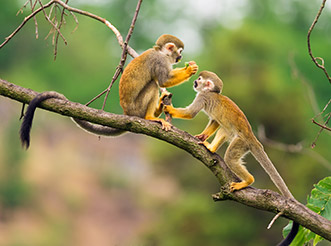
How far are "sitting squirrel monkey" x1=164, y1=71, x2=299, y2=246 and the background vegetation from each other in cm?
107

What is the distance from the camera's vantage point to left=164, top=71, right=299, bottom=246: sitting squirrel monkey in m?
4.40

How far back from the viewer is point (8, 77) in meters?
33.9

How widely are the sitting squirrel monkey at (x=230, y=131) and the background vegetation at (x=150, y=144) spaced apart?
1074mm

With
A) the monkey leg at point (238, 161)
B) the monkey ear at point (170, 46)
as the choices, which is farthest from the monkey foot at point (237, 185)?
the monkey ear at point (170, 46)

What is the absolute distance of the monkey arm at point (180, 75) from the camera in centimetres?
488

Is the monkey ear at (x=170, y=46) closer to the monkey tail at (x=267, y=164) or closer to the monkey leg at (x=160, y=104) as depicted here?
the monkey leg at (x=160, y=104)

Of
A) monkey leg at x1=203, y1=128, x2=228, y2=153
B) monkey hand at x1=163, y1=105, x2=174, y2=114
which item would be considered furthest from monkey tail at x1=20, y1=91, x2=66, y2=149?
monkey leg at x1=203, y1=128, x2=228, y2=153

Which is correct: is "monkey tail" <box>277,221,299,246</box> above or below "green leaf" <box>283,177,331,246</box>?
below

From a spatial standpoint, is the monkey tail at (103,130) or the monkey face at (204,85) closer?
the monkey tail at (103,130)

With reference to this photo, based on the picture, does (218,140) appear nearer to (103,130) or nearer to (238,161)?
(238,161)

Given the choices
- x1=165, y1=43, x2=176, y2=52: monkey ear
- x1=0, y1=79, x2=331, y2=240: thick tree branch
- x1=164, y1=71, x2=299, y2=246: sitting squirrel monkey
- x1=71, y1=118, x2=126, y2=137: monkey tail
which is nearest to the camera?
x1=0, y1=79, x2=331, y2=240: thick tree branch

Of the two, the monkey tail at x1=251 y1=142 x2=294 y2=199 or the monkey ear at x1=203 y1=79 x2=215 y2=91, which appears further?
the monkey ear at x1=203 y1=79 x2=215 y2=91

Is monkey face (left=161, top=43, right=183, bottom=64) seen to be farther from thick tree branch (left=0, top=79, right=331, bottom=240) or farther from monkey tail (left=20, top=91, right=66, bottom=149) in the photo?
monkey tail (left=20, top=91, right=66, bottom=149)

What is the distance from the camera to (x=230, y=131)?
4.82 m
